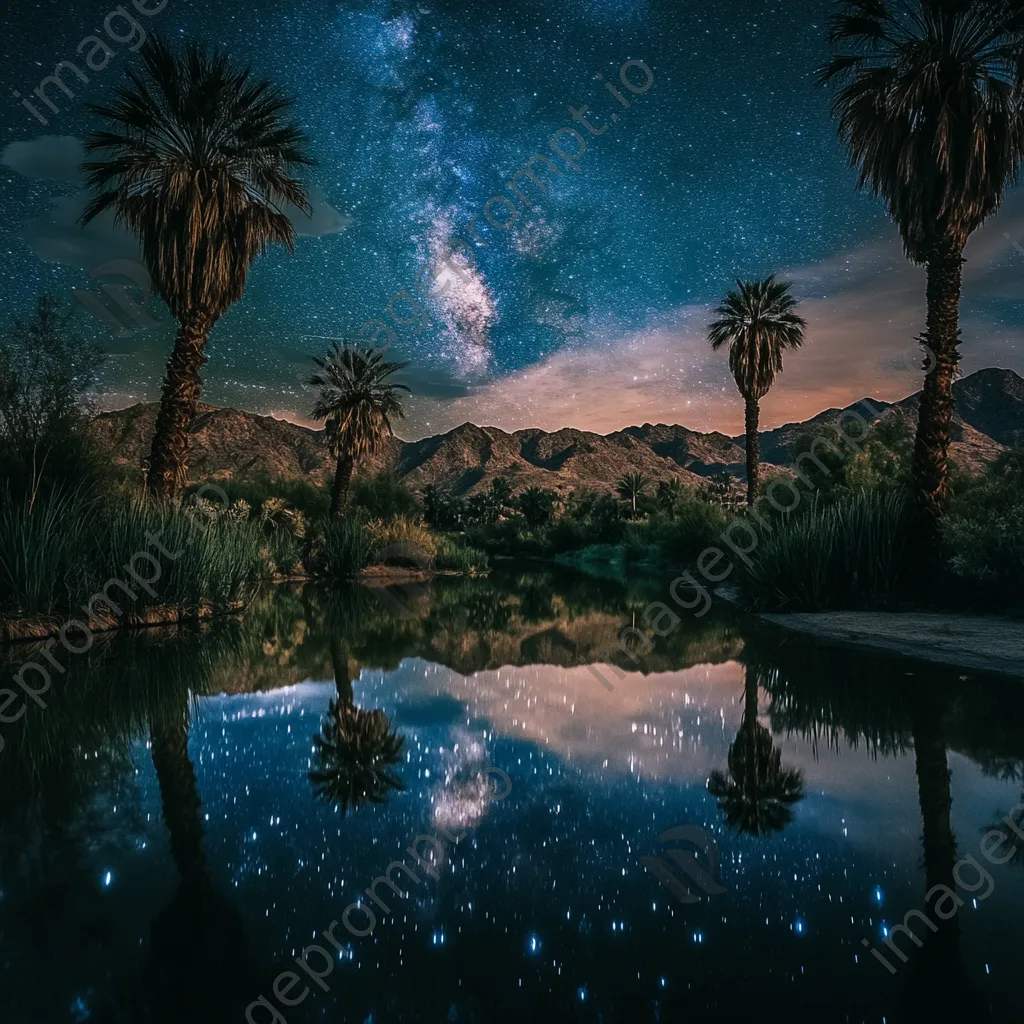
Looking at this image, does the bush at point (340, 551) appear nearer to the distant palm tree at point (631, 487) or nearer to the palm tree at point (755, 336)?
the palm tree at point (755, 336)

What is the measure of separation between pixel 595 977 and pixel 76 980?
1.86 m

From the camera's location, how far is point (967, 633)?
10250 mm

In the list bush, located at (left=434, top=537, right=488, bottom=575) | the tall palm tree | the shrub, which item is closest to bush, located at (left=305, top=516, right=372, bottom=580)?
the shrub

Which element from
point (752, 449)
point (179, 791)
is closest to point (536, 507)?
point (752, 449)

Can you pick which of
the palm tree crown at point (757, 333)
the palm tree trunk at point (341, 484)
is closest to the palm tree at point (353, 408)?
the palm tree trunk at point (341, 484)

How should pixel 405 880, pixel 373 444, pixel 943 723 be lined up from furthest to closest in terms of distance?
pixel 373 444, pixel 943 723, pixel 405 880

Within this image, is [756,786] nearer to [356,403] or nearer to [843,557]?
[843,557]

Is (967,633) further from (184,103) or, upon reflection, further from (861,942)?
(184,103)

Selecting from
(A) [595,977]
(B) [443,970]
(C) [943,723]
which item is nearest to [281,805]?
(B) [443,970]

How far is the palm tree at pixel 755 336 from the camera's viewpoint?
32.6m

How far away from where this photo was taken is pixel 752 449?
104 feet

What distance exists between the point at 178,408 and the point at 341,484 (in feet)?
68.9

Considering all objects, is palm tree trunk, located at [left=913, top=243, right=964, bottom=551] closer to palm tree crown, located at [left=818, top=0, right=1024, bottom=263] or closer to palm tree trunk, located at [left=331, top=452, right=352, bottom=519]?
palm tree crown, located at [left=818, top=0, right=1024, bottom=263]

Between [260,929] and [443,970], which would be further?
[260,929]
